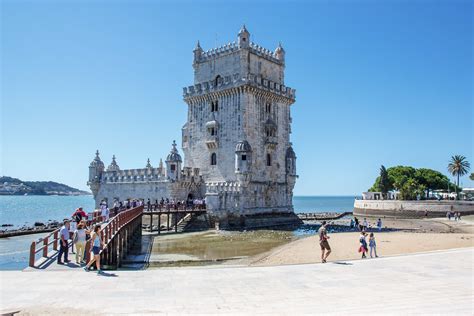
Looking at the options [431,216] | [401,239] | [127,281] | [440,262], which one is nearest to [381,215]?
[431,216]

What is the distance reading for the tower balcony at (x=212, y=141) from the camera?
4631 centimetres

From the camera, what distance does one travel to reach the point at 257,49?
4803cm

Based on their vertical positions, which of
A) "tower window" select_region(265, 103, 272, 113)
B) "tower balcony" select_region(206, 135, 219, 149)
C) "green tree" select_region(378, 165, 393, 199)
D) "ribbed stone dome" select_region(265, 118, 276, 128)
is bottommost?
"green tree" select_region(378, 165, 393, 199)

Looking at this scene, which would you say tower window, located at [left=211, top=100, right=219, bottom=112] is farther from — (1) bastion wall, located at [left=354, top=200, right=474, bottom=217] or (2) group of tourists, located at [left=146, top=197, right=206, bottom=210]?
(1) bastion wall, located at [left=354, top=200, right=474, bottom=217]

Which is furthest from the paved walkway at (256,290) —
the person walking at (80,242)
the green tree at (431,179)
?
the green tree at (431,179)

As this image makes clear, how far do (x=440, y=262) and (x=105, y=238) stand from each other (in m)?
13.9

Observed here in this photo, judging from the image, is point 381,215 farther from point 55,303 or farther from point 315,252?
point 55,303

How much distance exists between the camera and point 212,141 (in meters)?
46.5

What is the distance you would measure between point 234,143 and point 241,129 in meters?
1.82

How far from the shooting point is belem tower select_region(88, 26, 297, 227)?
1725 inches

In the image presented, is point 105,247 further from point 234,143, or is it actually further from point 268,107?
point 268,107

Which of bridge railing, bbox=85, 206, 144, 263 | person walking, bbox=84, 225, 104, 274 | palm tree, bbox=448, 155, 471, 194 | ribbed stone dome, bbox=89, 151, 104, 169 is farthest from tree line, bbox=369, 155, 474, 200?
person walking, bbox=84, 225, 104, 274

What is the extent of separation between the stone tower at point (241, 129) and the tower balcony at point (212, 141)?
0.01 m

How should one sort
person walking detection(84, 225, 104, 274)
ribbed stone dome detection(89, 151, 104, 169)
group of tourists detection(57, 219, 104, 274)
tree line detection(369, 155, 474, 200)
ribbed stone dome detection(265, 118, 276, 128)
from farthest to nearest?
tree line detection(369, 155, 474, 200)
ribbed stone dome detection(89, 151, 104, 169)
ribbed stone dome detection(265, 118, 276, 128)
group of tourists detection(57, 219, 104, 274)
person walking detection(84, 225, 104, 274)
